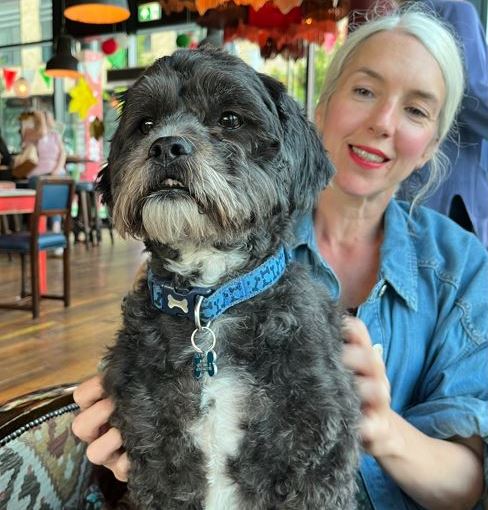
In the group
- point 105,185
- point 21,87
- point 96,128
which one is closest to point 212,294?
point 105,185

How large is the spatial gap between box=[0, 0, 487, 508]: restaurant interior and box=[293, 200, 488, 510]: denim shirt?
45cm

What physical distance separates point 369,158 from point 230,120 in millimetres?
490

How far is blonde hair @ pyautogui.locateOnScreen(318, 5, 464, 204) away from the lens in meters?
1.34

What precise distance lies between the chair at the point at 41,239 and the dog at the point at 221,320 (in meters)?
3.60

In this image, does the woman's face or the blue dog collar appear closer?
the blue dog collar

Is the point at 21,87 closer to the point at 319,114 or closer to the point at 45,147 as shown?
the point at 45,147

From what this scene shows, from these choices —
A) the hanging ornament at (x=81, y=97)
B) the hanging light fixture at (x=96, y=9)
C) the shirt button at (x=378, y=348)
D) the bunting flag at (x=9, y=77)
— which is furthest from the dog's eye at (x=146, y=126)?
the bunting flag at (x=9, y=77)

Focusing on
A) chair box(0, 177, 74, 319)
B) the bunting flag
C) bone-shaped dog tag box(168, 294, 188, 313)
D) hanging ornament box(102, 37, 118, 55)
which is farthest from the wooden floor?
the bunting flag

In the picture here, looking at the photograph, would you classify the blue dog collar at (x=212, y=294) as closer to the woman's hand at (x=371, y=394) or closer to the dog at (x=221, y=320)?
the dog at (x=221, y=320)

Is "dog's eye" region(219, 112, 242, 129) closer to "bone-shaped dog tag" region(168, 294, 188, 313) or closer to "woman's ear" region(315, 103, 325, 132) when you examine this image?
"bone-shaped dog tag" region(168, 294, 188, 313)

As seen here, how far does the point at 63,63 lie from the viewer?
8062 millimetres

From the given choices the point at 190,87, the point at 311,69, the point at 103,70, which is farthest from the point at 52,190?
the point at 103,70

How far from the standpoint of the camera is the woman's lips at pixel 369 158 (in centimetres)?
136

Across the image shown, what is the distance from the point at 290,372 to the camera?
939mm
